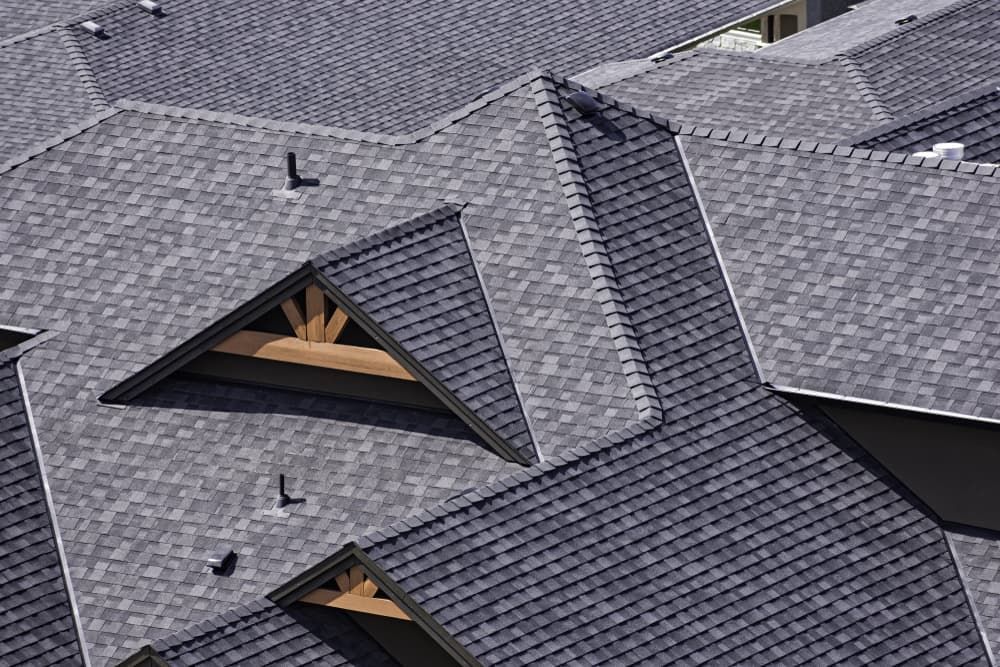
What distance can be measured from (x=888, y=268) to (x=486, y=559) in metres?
7.84

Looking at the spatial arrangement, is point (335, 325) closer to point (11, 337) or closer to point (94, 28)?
point (11, 337)

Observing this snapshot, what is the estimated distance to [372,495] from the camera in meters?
31.2

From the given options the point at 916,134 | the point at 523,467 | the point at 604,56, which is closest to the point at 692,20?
the point at 604,56

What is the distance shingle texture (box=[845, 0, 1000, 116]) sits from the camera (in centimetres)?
4175

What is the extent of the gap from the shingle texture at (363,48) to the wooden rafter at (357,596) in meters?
17.9

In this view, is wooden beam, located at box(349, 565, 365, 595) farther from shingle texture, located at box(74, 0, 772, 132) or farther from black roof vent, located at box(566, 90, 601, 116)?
shingle texture, located at box(74, 0, 772, 132)

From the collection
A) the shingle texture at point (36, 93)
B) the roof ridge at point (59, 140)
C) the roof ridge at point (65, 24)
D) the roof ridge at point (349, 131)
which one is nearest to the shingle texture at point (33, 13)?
the roof ridge at point (65, 24)

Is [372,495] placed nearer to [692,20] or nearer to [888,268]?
[888,268]

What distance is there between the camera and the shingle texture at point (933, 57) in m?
41.8

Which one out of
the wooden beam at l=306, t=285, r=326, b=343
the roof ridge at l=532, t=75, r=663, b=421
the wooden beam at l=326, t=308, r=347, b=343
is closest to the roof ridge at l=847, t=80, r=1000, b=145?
the roof ridge at l=532, t=75, r=663, b=421

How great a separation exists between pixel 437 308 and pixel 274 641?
5442 millimetres

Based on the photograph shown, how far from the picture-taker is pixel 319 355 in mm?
32250

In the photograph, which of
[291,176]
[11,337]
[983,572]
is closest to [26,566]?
[11,337]

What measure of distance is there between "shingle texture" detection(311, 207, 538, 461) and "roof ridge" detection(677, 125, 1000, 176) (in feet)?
14.5
